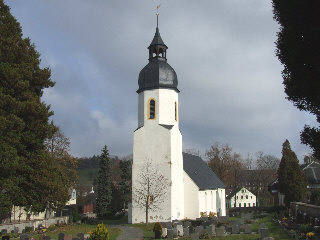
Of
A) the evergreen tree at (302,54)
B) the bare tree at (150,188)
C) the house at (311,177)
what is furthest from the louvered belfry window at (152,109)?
the evergreen tree at (302,54)

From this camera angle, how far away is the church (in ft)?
99.5

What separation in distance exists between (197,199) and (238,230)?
10.3 metres

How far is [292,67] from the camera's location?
1064 cm

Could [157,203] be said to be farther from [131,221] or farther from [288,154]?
[288,154]

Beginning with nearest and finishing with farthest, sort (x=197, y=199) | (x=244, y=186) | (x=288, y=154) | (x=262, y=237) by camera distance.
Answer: (x=262, y=237) → (x=197, y=199) → (x=288, y=154) → (x=244, y=186)

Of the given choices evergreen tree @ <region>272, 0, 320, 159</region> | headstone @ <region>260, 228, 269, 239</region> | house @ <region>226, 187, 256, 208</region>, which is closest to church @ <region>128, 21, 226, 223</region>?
headstone @ <region>260, 228, 269, 239</region>

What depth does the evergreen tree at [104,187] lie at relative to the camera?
45031 mm

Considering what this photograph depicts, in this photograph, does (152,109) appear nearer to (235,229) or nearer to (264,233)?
(235,229)

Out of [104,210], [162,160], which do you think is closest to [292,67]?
[162,160]

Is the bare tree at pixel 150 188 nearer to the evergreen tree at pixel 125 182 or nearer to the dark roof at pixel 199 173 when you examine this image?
the dark roof at pixel 199 173

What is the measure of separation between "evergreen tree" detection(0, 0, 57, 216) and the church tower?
30.0 feet

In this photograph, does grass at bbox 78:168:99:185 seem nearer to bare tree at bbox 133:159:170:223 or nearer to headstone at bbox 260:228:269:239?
bare tree at bbox 133:159:170:223

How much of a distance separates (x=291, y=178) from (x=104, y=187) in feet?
74.2

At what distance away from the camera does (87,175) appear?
114 metres
